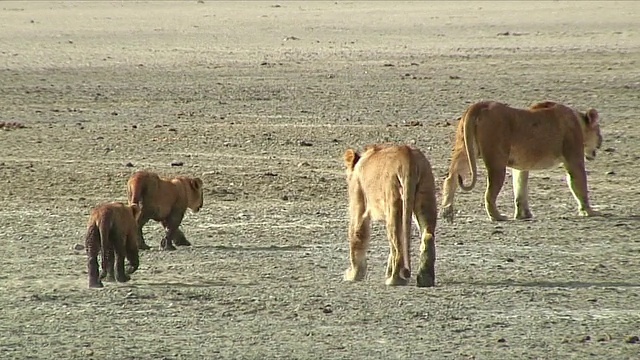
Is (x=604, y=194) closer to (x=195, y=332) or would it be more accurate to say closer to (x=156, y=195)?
(x=156, y=195)

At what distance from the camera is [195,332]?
929 cm

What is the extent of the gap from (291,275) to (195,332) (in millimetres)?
1820

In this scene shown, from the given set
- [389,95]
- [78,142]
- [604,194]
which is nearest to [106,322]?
[604,194]

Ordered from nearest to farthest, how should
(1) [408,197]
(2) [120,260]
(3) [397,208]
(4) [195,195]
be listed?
1. (1) [408,197]
2. (3) [397,208]
3. (2) [120,260]
4. (4) [195,195]

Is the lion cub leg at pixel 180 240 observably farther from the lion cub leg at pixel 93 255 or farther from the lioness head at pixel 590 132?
the lioness head at pixel 590 132

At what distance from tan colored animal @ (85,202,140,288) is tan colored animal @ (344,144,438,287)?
1.43m

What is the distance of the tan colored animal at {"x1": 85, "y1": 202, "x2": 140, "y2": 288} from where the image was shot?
10.5 m

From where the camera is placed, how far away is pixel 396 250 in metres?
10.4

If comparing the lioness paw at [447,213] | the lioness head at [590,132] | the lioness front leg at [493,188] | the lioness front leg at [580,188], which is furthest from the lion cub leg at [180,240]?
the lioness head at [590,132]

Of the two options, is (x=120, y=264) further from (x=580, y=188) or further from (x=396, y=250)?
(x=580, y=188)

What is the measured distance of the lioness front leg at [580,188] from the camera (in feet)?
44.9

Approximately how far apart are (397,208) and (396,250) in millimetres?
269

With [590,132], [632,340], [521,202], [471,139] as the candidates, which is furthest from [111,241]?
[590,132]

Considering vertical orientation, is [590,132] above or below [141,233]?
above
